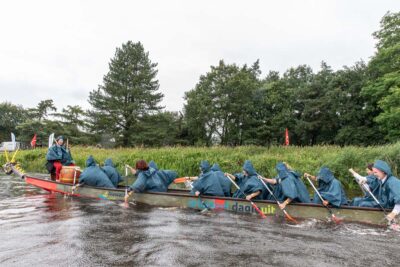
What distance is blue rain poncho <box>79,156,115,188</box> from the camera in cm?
1183

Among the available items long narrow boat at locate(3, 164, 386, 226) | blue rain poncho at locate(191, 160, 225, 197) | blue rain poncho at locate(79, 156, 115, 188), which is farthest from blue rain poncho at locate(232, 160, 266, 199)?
blue rain poncho at locate(79, 156, 115, 188)

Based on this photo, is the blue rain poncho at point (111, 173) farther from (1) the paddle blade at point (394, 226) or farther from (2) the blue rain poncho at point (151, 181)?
(1) the paddle blade at point (394, 226)

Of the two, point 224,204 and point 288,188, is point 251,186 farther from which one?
point 288,188

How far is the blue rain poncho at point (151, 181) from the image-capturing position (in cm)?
1063

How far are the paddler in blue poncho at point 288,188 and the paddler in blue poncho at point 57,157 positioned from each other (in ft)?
25.7

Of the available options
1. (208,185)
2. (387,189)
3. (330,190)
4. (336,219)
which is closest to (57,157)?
(208,185)

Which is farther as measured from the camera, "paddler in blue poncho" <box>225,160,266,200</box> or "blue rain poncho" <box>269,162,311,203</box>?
"paddler in blue poncho" <box>225,160,266,200</box>

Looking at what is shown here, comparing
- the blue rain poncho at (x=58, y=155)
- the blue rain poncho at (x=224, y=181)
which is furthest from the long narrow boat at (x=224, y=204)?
the blue rain poncho at (x=58, y=155)

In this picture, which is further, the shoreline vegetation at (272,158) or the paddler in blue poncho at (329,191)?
the shoreline vegetation at (272,158)

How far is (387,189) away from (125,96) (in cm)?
3788

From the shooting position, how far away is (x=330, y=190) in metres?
8.88

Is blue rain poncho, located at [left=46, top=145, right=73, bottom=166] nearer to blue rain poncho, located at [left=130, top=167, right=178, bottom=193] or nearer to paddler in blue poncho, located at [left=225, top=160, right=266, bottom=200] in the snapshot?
blue rain poncho, located at [left=130, top=167, right=178, bottom=193]

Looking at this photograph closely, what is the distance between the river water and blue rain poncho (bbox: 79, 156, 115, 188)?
5.35 ft

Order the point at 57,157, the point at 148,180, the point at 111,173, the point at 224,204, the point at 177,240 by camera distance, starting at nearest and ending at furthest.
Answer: the point at 177,240 < the point at 224,204 < the point at 148,180 < the point at 111,173 < the point at 57,157
